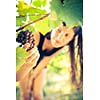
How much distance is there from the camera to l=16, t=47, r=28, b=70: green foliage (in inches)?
45.1

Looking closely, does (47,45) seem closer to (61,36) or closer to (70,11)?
(61,36)

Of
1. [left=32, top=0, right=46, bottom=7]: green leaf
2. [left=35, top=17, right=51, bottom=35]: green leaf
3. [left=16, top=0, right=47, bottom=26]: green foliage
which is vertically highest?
[left=32, top=0, right=46, bottom=7]: green leaf

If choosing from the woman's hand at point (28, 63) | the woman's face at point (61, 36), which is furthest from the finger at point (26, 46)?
the woman's face at point (61, 36)

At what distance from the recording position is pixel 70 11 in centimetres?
119

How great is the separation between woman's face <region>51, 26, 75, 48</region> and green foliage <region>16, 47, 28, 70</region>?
14 centimetres

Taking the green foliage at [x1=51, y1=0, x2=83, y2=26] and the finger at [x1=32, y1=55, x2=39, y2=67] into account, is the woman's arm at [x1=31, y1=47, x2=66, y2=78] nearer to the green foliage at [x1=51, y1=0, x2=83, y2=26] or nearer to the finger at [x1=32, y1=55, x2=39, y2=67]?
the finger at [x1=32, y1=55, x2=39, y2=67]

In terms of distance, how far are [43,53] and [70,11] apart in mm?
228

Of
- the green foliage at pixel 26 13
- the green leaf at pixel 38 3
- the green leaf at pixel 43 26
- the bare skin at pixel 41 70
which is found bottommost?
the bare skin at pixel 41 70

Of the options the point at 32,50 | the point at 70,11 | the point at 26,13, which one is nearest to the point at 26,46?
the point at 32,50

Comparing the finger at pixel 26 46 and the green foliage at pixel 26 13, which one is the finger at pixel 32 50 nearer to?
the finger at pixel 26 46

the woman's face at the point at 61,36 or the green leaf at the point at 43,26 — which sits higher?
the green leaf at the point at 43,26

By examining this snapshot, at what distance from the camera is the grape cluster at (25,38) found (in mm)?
1152

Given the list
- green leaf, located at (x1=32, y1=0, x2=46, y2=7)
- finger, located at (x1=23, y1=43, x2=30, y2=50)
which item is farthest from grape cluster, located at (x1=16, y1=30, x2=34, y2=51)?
green leaf, located at (x1=32, y1=0, x2=46, y2=7)

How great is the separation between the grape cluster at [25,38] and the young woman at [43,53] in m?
0.02
